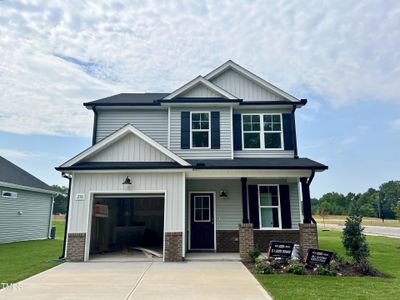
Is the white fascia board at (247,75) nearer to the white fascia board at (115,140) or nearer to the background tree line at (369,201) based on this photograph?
the white fascia board at (115,140)

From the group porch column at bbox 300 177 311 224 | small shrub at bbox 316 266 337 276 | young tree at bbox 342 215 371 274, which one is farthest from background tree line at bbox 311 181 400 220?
small shrub at bbox 316 266 337 276

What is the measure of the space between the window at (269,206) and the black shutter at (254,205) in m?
0.19

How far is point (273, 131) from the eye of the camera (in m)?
12.5

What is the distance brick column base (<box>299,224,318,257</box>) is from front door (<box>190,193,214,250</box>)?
3672mm

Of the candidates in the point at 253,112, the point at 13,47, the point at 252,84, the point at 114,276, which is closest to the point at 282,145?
the point at 253,112

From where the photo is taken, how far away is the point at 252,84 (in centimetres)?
1335

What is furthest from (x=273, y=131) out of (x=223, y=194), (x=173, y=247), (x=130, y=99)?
(x=130, y=99)

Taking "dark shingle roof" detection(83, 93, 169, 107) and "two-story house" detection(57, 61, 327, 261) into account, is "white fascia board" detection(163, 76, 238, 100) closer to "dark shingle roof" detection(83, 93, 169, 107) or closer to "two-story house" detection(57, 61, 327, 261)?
"two-story house" detection(57, 61, 327, 261)

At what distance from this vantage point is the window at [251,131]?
12.4m

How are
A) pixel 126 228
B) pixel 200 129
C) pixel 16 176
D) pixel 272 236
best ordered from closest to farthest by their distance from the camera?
1. pixel 272 236
2. pixel 200 129
3. pixel 126 228
4. pixel 16 176

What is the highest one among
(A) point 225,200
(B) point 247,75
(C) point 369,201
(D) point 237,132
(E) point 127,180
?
(B) point 247,75

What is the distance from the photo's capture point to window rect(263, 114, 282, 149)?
1240 centimetres

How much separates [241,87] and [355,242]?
811cm

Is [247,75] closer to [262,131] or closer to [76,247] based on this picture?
[262,131]
